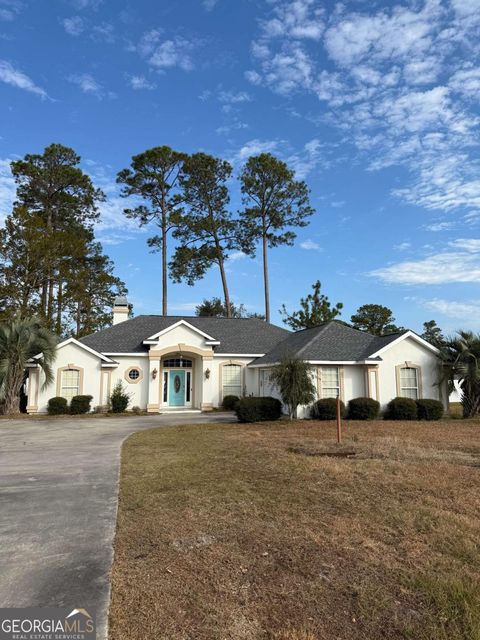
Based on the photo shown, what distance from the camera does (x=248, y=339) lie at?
92.4 feet

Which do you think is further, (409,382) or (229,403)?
(229,403)

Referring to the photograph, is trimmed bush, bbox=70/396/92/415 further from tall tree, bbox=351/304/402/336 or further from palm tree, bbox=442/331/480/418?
tall tree, bbox=351/304/402/336

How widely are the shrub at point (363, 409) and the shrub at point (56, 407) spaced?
14.3m

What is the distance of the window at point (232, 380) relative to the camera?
26.1 metres

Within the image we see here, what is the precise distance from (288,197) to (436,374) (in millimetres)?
21840

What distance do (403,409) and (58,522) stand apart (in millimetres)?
17528

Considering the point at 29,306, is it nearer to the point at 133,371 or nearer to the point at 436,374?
the point at 133,371

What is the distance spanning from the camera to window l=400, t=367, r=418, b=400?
22.1 meters

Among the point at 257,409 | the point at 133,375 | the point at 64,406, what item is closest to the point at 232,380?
the point at 133,375

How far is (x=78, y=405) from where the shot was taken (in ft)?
74.3

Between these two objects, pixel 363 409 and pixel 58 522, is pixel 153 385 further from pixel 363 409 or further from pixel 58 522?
pixel 58 522

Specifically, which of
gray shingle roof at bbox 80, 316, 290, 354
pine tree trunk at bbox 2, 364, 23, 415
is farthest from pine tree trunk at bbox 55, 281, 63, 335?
pine tree trunk at bbox 2, 364, 23, 415

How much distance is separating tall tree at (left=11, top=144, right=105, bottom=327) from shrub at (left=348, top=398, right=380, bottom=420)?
23.6 m

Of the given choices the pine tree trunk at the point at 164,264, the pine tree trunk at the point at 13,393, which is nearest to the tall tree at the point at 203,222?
the pine tree trunk at the point at 164,264
